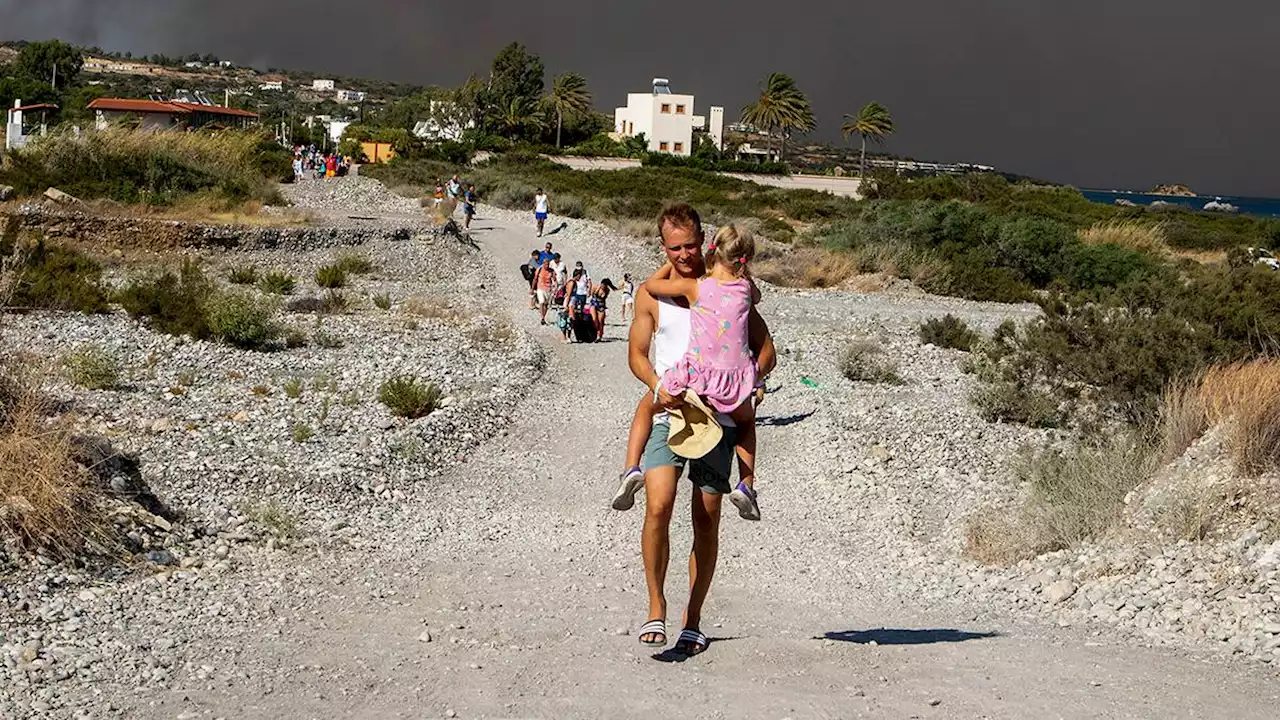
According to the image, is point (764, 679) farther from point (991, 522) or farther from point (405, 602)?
point (991, 522)

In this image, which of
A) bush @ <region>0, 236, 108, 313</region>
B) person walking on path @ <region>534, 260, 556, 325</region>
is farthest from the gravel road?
bush @ <region>0, 236, 108, 313</region>

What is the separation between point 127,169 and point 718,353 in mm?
34745

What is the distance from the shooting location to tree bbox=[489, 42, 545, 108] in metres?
114

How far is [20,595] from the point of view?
7.12m

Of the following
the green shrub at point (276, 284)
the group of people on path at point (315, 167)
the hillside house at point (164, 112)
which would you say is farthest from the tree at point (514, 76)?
the green shrub at point (276, 284)

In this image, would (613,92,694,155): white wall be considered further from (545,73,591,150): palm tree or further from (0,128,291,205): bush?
(0,128,291,205): bush

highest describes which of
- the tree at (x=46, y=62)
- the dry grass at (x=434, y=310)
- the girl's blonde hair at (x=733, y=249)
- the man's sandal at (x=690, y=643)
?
the tree at (x=46, y=62)

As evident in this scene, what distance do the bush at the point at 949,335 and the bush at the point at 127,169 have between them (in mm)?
20524

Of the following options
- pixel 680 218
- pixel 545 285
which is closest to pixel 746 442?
pixel 680 218

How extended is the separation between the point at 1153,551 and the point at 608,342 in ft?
44.6

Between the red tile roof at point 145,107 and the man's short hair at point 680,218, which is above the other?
the red tile roof at point 145,107

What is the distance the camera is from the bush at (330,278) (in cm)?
2800

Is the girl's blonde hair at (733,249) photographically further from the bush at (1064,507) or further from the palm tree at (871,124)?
the palm tree at (871,124)

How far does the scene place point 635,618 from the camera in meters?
7.55
